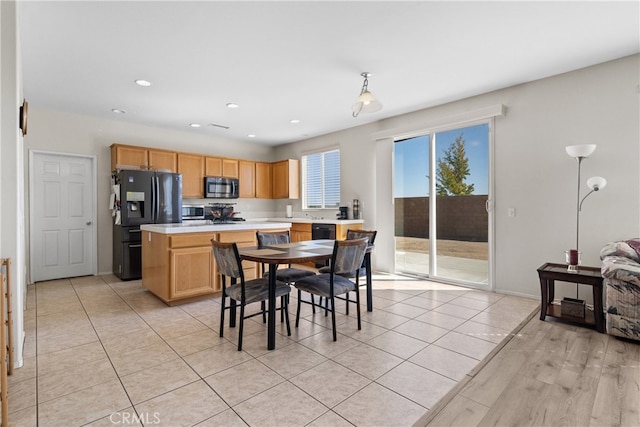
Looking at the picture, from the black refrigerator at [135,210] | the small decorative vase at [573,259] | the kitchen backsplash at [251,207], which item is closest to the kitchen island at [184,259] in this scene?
the black refrigerator at [135,210]

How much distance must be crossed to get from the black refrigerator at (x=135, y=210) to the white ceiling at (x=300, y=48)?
3.64 ft

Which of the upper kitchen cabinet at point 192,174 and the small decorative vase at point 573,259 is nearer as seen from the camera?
the small decorative vase at point 573,259

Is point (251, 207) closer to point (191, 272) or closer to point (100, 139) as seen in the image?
point (100, 139)

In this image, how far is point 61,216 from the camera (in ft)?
16.0

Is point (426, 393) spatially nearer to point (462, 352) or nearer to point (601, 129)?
point (462, 352)

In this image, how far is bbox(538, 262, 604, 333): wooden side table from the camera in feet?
9.19

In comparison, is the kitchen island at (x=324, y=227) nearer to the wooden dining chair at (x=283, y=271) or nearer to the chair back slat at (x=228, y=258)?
the wooden dining chair at (x=283, y=271)

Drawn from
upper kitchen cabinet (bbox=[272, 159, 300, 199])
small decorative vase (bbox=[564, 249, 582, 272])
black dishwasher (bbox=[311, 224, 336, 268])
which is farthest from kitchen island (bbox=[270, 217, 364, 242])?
small decorative vase (bbox=[564, 249, 582, 272])

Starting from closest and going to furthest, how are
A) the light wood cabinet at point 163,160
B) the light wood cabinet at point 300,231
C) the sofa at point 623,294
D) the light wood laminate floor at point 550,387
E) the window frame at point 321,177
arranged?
1. the light wood laminate floor at point 550,387
2. the sofa at point 623,294
3. the light wood cabinet at point 163,160
4. the light wood cabinet at point 300,231
5. the window frame at point 321,177

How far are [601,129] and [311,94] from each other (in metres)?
3.32

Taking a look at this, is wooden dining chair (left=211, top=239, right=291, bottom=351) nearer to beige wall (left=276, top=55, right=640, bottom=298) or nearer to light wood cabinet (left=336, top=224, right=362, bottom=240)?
light wood cabinet (left=336, top=224, right=362, bottom=240)

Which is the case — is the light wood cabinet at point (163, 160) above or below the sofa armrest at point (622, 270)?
above

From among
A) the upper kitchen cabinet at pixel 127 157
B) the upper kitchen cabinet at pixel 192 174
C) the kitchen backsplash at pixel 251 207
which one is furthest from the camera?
the kitchen backsplash at pixel 251 207

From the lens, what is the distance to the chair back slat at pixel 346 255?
8.60 feet
